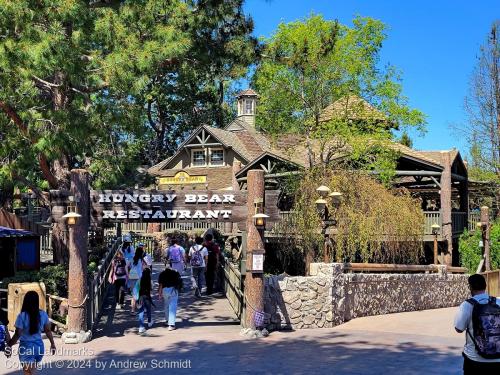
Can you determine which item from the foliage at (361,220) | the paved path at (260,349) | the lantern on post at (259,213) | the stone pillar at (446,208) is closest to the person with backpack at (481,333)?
the paved path at (260,349)

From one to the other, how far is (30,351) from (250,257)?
5668mm

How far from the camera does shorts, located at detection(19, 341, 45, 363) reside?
7.00 m

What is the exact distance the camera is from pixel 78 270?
36.9 ft

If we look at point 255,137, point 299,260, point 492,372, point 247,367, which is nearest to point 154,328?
point 247,367

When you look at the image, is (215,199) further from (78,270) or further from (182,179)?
(182,179)

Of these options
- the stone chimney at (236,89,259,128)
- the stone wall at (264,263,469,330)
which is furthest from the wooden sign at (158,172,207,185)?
the stone wall at (264,263,469,330)

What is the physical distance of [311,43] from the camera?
21.7 metres

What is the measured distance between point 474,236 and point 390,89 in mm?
7887

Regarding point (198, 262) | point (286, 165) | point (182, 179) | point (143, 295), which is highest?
point (182, 179)

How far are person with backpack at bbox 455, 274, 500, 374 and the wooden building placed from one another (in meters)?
17.1

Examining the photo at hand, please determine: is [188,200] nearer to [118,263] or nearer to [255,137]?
[118,263]

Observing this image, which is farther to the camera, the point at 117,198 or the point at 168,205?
the point at 168,205

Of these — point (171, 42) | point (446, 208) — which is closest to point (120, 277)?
point (171, 42)

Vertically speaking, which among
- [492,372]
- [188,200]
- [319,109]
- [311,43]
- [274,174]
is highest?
[311,43]
